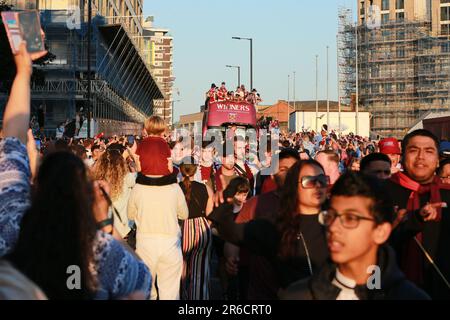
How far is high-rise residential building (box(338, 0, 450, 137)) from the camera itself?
85.3 metres

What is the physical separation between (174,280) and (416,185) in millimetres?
2877

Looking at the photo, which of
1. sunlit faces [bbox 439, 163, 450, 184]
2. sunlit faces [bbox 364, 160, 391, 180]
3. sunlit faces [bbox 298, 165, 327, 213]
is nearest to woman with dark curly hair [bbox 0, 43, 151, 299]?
sunlit faces [bbox 298, 165, 327, 213]

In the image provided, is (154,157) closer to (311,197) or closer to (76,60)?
(311,197)

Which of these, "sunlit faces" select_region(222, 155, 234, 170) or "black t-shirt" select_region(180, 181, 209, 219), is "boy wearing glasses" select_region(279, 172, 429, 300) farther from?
"sunlit faces" select_region(222, 155, 234, 170)

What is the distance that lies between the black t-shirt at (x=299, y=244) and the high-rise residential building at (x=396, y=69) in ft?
272

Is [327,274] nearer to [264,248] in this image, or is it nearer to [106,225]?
[264,248]

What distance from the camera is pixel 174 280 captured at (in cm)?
752

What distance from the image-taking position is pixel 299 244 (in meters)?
4.32

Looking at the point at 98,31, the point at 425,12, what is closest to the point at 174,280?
the point at 98,31

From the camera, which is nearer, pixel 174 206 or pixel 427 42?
pixel 174 206

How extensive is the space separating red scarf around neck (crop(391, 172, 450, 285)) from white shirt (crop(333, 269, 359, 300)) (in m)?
1.68

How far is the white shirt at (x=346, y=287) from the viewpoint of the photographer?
10.9 feet

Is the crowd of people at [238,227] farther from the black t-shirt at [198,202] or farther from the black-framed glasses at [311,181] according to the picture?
Result: the black t-shirt at [198,202]

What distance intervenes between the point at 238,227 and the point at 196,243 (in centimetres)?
413
